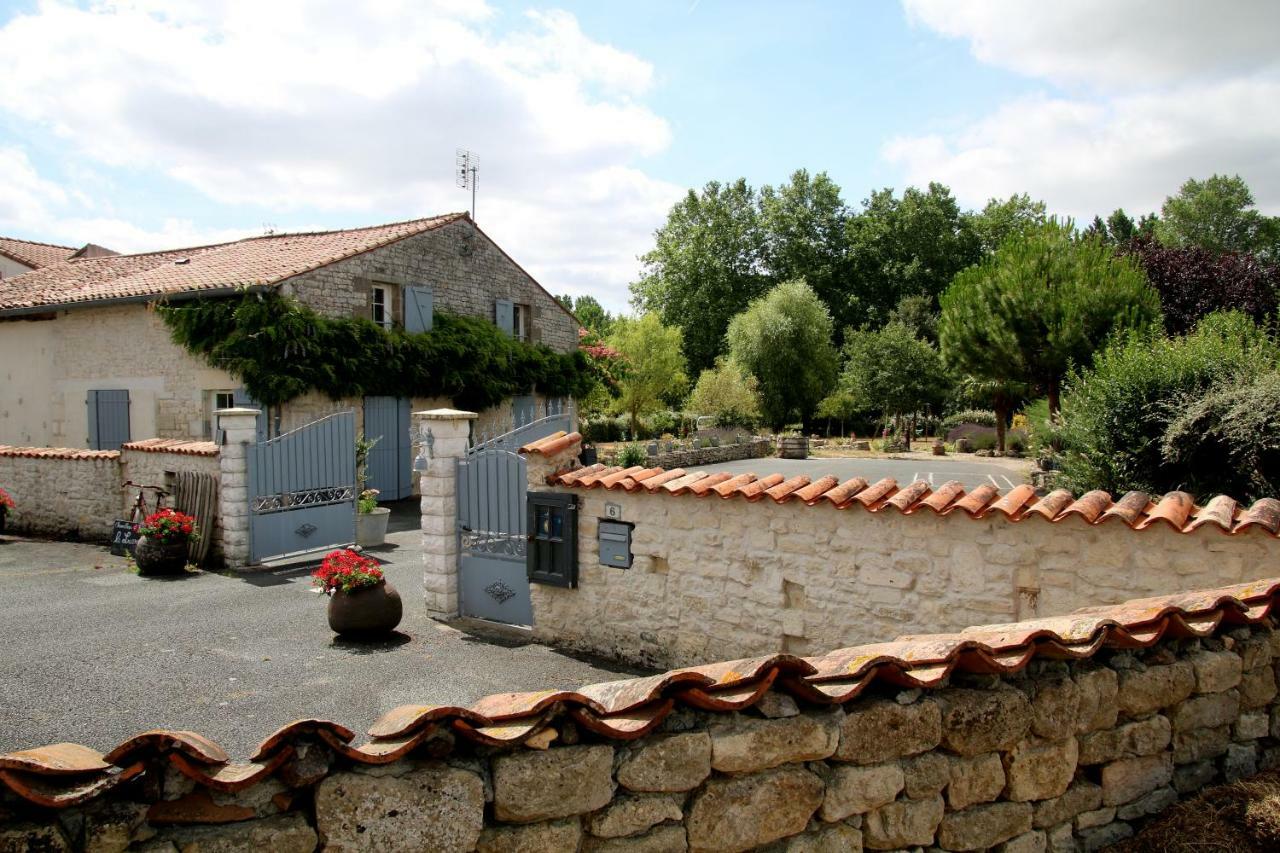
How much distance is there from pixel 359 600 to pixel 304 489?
14.4ft

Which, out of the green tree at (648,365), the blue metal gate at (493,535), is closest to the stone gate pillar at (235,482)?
the blue metal gate at (493,535)

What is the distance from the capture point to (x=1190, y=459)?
8922 millimetres

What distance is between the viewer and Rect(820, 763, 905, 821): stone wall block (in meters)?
2.53

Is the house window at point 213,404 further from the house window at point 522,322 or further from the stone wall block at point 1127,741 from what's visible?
the stone wall block at point 1127,741

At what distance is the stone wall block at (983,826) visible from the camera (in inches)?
107

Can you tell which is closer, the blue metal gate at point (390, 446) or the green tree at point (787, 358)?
the blue metal gate at point (390, 446)

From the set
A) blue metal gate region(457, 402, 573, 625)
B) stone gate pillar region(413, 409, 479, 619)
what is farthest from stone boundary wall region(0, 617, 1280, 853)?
stone gate pillar region(413, 409, 479, 619)

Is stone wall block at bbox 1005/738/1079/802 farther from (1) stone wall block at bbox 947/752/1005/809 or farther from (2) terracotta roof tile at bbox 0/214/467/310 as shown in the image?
(2) terracotta roof tile at bbox 0/214/467/310

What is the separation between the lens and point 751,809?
2.41m

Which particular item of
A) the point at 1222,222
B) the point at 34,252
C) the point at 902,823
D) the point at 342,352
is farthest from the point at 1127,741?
the point at 1222,222

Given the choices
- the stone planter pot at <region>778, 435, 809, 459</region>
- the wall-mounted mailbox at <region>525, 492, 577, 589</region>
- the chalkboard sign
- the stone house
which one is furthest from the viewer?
the stone planter pot at <region>778, 435, 809, 459</region>

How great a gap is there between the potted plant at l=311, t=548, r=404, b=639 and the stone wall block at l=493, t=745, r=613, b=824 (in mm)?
5755

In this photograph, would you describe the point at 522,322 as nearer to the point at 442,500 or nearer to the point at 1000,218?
the point at 442,500

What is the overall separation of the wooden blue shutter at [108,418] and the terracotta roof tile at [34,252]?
8.13 m
